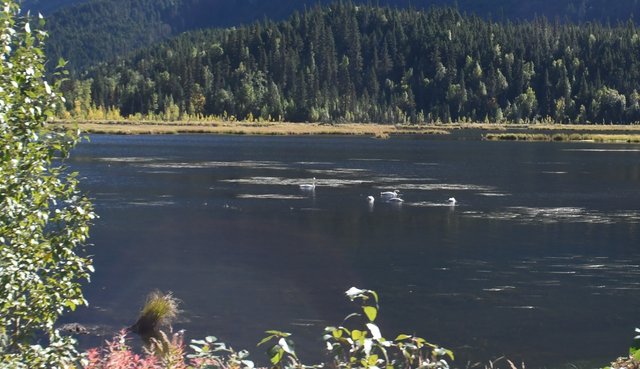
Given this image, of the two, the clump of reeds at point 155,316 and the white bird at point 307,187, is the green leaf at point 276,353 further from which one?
the white bird at point 307,187

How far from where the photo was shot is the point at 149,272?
36688 mm

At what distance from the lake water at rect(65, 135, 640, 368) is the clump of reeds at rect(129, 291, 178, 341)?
1.88 feet

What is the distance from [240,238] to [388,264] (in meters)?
9.69

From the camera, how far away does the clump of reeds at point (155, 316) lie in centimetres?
2816

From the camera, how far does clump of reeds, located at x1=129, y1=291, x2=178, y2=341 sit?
28.2 metres

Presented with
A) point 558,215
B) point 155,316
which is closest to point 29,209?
point 155,316

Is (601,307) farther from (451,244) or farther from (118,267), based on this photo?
(118,267)

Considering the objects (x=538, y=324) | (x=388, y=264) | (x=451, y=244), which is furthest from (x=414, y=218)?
(x=538, y=324)

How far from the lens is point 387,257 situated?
41.0 m

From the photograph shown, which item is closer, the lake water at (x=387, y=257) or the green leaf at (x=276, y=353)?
the green leaf at (x=276, y=353)

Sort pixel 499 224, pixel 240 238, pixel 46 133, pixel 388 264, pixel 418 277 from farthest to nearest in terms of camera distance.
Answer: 1. pixel 499 224
2. pixel 240 238
3. pixel 388 264
4. pixel 418 277
5. pixel 46 133

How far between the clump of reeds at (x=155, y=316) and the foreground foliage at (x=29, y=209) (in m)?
12.8

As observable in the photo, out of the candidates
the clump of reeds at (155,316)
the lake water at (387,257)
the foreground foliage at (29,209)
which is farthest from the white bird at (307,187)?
the foreground foliage at (29,209)

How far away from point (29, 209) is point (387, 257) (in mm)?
27194
